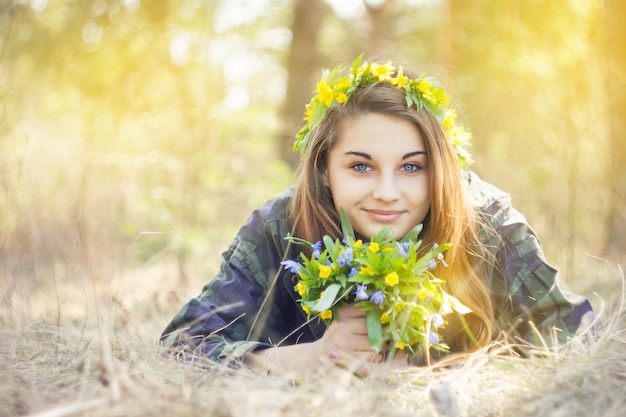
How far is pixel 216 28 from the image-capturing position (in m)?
6.33

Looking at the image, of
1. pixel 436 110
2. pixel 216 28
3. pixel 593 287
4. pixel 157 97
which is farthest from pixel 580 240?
pixel 157 97

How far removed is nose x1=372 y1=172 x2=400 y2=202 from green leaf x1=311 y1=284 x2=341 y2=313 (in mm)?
494

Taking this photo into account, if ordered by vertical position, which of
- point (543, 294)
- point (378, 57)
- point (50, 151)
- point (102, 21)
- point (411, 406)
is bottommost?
point (411, 406)

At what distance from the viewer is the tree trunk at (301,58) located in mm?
7082

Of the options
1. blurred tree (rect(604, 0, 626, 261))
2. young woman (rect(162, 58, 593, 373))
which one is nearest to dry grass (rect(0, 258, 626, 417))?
young woman (rect(162, 58, 593, 373))

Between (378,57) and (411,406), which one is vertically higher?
(378,57)

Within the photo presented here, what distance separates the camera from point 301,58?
→ 7164 millimetres

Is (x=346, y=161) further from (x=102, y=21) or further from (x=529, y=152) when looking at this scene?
(x=529, y=152)

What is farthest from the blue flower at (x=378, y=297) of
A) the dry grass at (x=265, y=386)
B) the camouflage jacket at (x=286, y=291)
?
the camouflage jacket at (x=286, y=291)

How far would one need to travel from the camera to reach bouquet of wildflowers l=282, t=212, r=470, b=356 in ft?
6.80

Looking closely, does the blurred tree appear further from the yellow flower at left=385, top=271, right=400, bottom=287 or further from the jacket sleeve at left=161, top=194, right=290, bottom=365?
the yellow flower at left=385, top=271, right=400, bottom=287

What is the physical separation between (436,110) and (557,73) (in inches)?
207

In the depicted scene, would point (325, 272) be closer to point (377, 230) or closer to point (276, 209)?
point (377, 230)

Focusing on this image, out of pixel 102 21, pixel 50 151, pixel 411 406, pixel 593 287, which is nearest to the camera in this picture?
pixel 411 406
